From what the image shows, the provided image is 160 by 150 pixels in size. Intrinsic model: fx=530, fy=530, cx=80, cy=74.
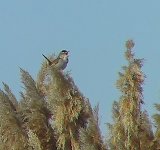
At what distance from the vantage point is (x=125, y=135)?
5277 mm

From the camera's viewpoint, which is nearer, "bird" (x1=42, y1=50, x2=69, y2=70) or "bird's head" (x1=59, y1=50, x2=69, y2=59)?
"bird" (x1=42, y1=50, x2=69, y2=70)

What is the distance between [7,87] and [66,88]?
3.37 feet

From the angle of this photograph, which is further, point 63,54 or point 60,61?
point 63,54

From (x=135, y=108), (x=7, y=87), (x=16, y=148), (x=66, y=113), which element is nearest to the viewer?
(x=135, y=108)

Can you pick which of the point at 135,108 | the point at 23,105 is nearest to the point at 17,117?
the point at 23,105

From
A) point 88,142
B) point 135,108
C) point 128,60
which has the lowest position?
point 88,142

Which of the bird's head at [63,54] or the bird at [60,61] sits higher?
the bird's head at [63,54]

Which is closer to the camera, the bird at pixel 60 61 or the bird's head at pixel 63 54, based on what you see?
the bird at pixel 60 61

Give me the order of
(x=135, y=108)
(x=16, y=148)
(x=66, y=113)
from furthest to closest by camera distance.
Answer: (x=16, y=148) → (x=66, y=113) → (x=135, y=108)

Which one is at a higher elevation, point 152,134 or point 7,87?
point 7,87

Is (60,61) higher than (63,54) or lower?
lower

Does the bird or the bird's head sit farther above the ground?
the bird's head

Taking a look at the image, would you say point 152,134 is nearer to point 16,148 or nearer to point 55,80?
point 55,80

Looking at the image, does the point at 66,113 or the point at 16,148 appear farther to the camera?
the point at 16,148
